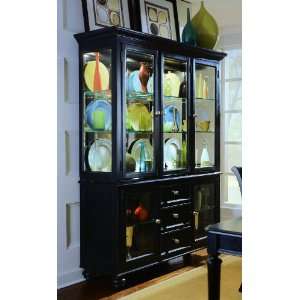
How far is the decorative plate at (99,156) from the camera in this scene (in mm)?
3383

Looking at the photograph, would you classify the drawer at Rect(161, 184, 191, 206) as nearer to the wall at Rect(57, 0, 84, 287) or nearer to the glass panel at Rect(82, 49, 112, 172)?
the glass panel at Rect(82, 49, 112, 172)

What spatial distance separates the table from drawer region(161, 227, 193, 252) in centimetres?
137

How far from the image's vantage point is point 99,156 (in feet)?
11.2

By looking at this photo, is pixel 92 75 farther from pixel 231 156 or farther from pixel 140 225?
pixel 231 156

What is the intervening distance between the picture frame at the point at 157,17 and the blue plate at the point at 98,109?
2.77 ft

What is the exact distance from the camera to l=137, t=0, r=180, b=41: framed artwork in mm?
3951

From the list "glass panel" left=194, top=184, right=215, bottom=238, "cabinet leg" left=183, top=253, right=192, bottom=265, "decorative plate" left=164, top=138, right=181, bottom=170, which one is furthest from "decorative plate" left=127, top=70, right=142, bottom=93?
"cabinet leg" left=183, top=253, right=192, bottom=265
